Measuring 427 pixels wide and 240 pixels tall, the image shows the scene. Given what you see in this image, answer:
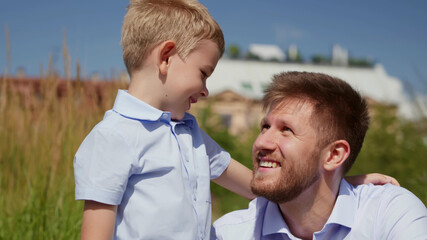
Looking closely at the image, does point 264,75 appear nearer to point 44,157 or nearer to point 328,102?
point 44,157

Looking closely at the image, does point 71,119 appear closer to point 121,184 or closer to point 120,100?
point 120,100

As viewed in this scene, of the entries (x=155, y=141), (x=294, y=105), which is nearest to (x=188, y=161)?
(x=155, y=141)

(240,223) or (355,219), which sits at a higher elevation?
(355,219)

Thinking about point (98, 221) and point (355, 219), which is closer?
point (98, 221)

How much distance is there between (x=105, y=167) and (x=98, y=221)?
0.57 ft

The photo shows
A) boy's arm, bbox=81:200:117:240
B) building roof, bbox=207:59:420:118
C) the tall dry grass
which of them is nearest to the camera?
boy's arm, bbox=81:200:117:240

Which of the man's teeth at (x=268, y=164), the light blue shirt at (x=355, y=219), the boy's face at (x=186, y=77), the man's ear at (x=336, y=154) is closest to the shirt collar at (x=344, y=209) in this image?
the light blue shirt at (x=355, y=219)

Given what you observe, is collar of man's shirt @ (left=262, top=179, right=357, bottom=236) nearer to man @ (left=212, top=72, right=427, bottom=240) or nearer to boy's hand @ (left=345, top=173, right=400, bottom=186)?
man @ (left=212, top=72, right=427, bottom=240)

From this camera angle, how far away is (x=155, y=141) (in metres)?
1.74

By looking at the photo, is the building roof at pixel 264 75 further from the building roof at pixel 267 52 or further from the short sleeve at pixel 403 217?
the short sleeve at pixel 403 217

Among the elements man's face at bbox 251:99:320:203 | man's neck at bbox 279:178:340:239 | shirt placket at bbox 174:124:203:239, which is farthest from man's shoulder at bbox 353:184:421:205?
shirt placket at bbox 174:124:203:239

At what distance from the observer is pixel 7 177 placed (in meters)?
3.42

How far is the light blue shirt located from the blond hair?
736 mm

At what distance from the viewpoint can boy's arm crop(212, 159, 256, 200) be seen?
7.33 feet
